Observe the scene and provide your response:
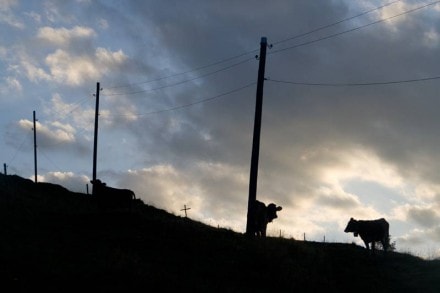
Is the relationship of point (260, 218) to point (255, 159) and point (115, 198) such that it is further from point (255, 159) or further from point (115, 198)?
point (115, 198)

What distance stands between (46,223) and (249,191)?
31.2ft

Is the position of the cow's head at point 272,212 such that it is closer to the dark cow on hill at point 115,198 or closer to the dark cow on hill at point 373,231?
the dark cow on hill at point 373,231

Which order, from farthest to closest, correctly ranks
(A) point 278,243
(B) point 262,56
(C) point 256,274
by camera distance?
(B) point 262,56
(A) point 278,243
(C) point 256,274

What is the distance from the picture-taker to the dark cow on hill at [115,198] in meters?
32.6

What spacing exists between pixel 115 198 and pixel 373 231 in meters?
12.6

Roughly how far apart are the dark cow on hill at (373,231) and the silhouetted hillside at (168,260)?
2.89 feet

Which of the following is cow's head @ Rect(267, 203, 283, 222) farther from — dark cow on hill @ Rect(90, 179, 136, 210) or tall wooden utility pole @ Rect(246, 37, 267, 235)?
dark cow on hill @ Rect(90, 179, 136, 210)

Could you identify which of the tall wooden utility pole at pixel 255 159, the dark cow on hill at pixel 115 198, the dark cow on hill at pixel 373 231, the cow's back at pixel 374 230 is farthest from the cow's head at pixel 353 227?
the dark cow on hill at pixel 115 198

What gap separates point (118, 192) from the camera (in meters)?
32.7

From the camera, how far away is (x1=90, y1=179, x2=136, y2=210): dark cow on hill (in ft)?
107

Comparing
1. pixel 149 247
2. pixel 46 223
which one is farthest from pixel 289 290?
pixel 46 223

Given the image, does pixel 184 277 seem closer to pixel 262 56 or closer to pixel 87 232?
pixel 87 232

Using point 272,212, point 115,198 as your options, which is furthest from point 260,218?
point 115,198

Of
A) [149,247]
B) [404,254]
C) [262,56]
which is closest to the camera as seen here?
[149,247]
